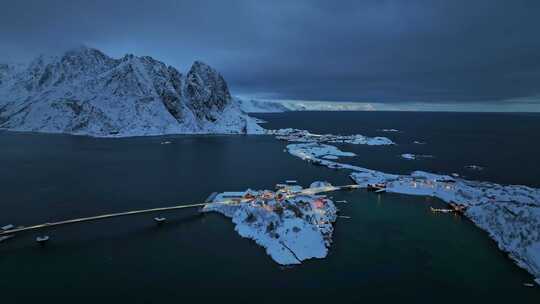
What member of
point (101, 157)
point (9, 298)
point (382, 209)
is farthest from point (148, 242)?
point (101, 157)

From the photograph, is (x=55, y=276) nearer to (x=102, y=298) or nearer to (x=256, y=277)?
(x=102, y=298)

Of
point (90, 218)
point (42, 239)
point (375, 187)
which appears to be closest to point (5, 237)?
point (42, 239)

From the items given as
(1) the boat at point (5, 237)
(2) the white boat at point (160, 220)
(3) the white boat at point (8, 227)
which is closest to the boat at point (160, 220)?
(2) the white boat at point (160, 220)

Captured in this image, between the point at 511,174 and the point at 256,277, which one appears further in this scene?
the point at 511,174

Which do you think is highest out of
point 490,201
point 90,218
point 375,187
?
point 490,201

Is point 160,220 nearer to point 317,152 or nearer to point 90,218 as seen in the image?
point 90,218

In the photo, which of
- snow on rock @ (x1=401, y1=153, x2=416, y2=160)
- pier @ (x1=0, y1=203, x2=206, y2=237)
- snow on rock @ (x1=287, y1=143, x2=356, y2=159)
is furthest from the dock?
snow on rock @ (x1=401, y1=153, x2=416, y2=160)
